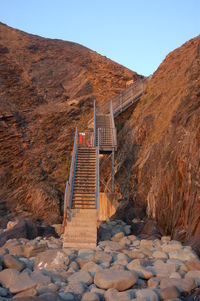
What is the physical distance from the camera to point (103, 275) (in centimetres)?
623

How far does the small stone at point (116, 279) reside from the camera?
5.95 metres

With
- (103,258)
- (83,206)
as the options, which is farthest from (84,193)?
(103,258)

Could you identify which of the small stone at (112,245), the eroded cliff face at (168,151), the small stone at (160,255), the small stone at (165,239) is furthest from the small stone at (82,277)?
the small stone at (165,239)

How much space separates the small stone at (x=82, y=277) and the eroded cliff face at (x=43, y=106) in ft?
33.9

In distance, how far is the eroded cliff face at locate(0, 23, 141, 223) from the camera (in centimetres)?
1969

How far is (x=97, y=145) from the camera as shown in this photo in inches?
659

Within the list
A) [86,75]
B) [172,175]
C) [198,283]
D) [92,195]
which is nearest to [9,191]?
[92,195]

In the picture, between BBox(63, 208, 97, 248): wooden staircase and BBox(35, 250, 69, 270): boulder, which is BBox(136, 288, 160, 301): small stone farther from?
BBox(63, 208, 97, 248): wooden staircase

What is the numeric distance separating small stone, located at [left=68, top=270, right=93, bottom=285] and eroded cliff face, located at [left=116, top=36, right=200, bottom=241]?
3.10 meters

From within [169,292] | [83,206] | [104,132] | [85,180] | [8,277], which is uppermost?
[104,132]

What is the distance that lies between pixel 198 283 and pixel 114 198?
963 cm

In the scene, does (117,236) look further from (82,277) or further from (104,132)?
(104,132)

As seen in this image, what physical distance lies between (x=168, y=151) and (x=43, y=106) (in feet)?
59.6

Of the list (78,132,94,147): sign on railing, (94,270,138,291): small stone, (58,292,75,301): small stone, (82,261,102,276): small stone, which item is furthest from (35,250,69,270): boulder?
(78,132,94,147): sign on railing
